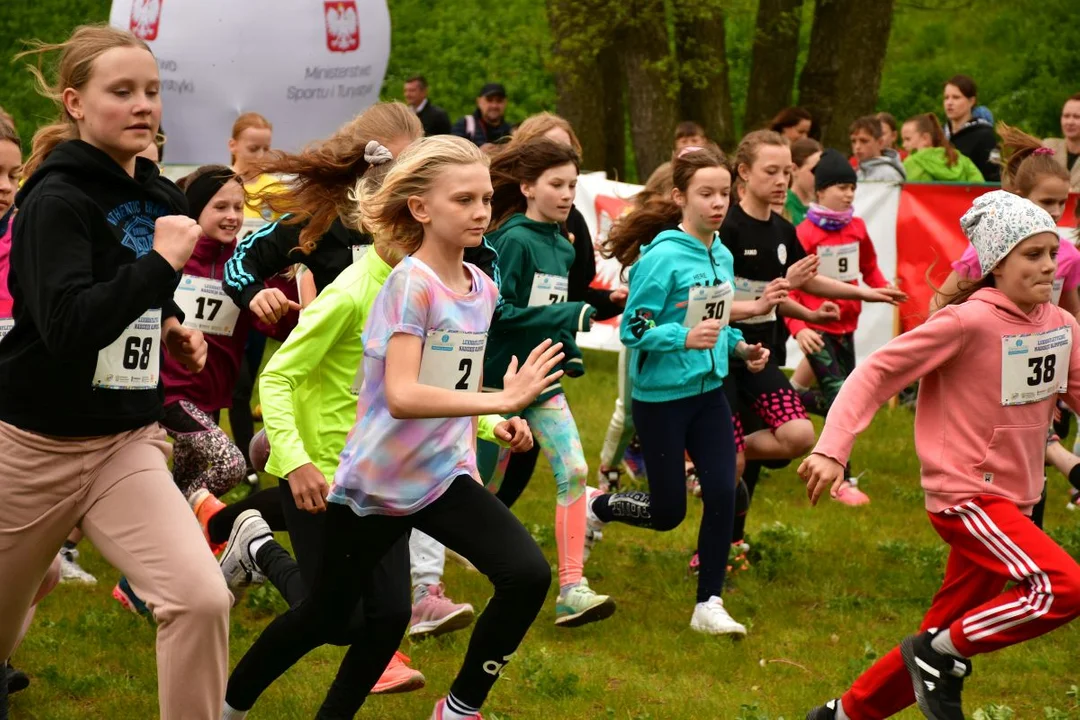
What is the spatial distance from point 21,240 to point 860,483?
662cm

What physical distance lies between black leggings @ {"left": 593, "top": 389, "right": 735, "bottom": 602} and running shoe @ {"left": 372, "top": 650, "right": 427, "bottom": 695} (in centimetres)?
152

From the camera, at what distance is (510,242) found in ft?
21.7

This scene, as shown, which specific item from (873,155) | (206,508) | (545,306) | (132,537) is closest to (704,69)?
(873,155)

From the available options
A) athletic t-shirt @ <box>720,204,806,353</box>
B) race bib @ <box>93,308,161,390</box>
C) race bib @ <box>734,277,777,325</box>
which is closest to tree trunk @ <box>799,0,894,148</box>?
athletic t-shirt @ <box>720,204,806,353</box>

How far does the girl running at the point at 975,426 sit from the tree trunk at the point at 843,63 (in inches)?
458

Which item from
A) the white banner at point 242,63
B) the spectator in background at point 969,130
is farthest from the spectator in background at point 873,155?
the white banner at point 242,63

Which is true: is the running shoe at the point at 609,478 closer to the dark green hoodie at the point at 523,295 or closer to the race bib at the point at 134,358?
the dark green hoodie at the point at 523,295

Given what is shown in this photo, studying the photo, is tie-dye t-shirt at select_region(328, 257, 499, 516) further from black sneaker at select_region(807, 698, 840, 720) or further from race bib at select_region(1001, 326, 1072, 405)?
race bib at select_region(1001, 326, 1072, 405)

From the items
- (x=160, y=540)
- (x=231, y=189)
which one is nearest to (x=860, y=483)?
(x=231, y=189)

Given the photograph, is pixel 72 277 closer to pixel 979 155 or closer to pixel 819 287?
pixel 819 287

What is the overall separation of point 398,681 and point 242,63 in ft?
34.3

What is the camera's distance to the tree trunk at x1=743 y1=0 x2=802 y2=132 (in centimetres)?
1705

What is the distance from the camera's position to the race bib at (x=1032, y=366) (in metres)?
4.87

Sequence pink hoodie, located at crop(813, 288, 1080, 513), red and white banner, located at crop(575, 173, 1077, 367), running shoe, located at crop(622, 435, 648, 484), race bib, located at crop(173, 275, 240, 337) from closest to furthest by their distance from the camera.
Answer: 1. pink hoodie, located at crop(813, 288, 1080, 513)
2. race bib, located at crop(173, 275, 240, 337)
3. running shoe, located at crop(622, 435, 648, 484)
4. red and white banner, located at crop(575, 173, 1077, 367)
